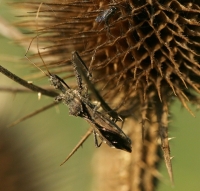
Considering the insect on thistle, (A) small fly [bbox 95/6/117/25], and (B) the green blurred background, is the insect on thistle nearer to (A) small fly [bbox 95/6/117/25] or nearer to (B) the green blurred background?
(A) small fly [bbox 95/6/117/25]

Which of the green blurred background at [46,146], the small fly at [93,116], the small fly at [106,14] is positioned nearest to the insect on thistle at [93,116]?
the small fly at [93,116]

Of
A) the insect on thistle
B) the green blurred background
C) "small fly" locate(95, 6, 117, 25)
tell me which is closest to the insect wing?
the insect on thistle

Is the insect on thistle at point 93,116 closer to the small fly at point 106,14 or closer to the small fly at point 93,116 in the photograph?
the small fly at point 93,116

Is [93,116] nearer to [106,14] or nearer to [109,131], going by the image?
[109,131]

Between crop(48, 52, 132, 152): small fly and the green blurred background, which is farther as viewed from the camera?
the green blurred background

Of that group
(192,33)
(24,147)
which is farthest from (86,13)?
(24,147)

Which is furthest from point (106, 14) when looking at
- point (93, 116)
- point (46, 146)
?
point (46, 146)
